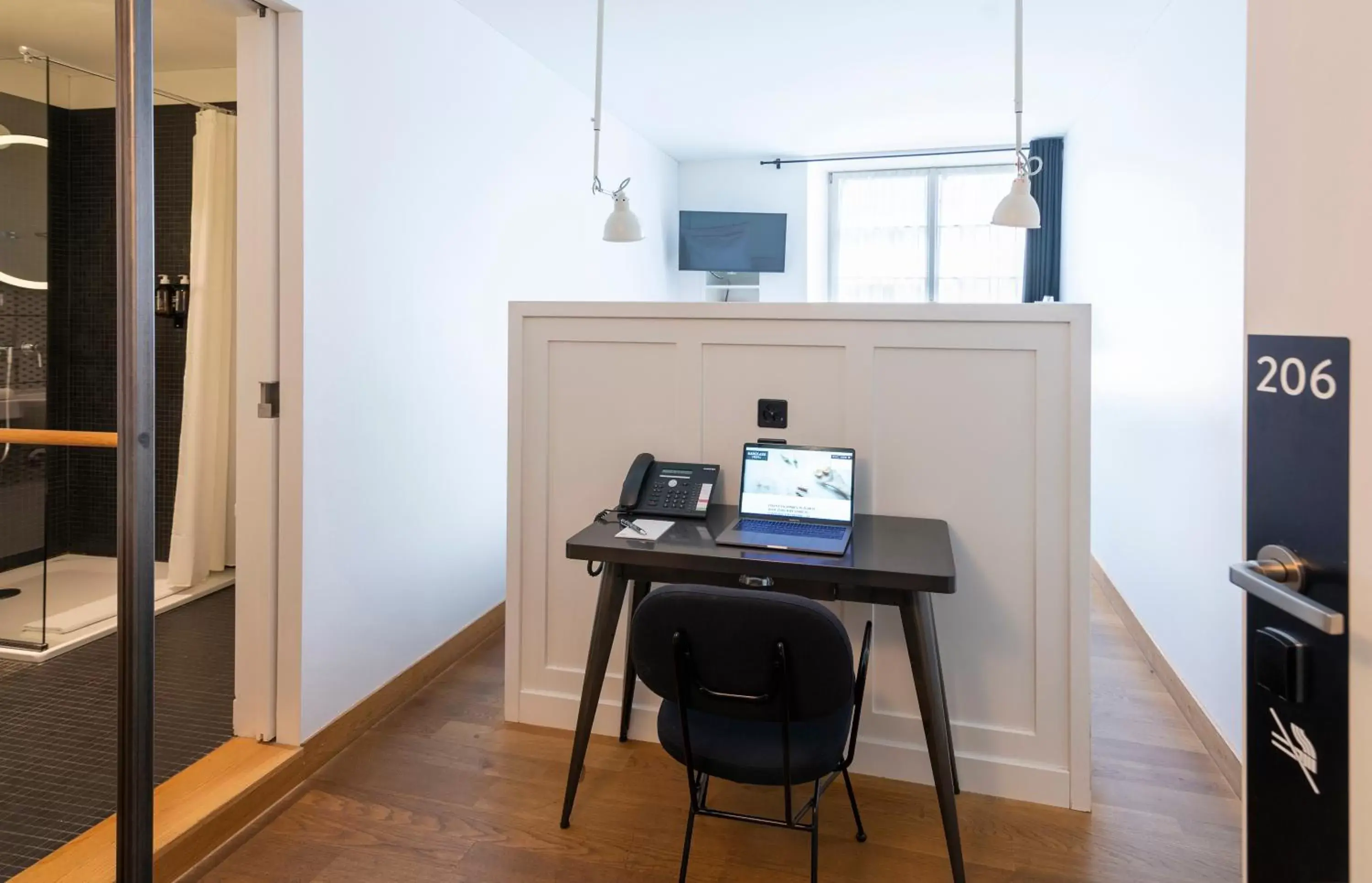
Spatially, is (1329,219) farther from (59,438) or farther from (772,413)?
(59,438)

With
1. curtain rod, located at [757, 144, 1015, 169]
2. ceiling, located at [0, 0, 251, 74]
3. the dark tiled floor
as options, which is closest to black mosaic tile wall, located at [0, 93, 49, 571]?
ceiling, located at [0, 0, 251, 74]

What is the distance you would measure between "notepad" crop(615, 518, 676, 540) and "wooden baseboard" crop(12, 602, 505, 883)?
119 centimetres

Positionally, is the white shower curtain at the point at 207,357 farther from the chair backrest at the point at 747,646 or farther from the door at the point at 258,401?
the chair backrest at the point at 747,646

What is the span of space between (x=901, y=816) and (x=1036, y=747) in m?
0.44

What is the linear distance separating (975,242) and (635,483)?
5.31m

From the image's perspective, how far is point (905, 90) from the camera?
484cm

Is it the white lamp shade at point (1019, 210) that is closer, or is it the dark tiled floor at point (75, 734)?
the dark tiled floor at point (75, 734)

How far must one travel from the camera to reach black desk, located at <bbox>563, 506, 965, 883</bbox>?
190 cm

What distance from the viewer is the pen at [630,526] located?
223 centimetres

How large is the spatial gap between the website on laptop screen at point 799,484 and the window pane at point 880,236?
483 cm

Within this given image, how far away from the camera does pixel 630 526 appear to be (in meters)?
2.29

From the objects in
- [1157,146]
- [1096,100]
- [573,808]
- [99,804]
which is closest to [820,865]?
[573,808]

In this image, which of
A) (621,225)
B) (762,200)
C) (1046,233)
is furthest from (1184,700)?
(762,200)

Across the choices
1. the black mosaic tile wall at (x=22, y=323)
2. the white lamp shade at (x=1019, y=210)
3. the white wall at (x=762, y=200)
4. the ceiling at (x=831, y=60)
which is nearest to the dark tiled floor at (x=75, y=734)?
the black mosaic tile wall at (x=22, y=323)
